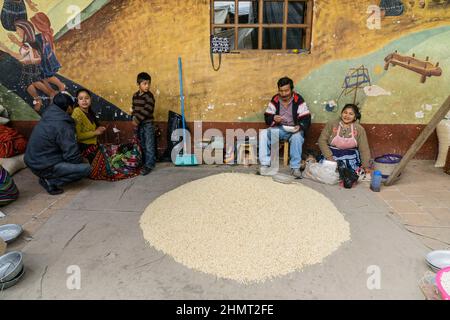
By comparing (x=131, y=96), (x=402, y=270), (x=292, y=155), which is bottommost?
(x=402, y=270)

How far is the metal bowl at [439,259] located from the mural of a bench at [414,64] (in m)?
2.75

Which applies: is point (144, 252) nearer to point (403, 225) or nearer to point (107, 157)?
point (107, 157)

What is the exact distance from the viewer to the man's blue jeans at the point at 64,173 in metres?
3.35

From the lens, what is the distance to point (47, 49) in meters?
4.30

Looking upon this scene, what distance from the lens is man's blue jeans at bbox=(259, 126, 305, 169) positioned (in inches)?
156

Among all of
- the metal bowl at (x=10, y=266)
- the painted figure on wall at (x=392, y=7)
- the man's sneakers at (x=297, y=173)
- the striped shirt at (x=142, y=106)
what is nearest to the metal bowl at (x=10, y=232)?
the metal bowl at (x=10, y=266)

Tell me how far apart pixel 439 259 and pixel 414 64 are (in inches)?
114

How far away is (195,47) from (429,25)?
9.53ft

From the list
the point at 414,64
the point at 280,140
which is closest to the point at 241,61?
the point at 280,140

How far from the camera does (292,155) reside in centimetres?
398

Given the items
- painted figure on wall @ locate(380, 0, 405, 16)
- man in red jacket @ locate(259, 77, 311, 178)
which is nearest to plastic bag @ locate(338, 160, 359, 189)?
man in red jacket @ locate(259, 77, 311, 178)

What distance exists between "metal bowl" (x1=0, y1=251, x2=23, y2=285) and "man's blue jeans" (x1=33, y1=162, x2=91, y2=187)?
1355 mm

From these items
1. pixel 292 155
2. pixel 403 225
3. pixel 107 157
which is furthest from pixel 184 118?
pixel 403 225

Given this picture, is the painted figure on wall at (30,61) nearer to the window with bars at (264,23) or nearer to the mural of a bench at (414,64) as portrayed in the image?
the window with bars at (264,23)
